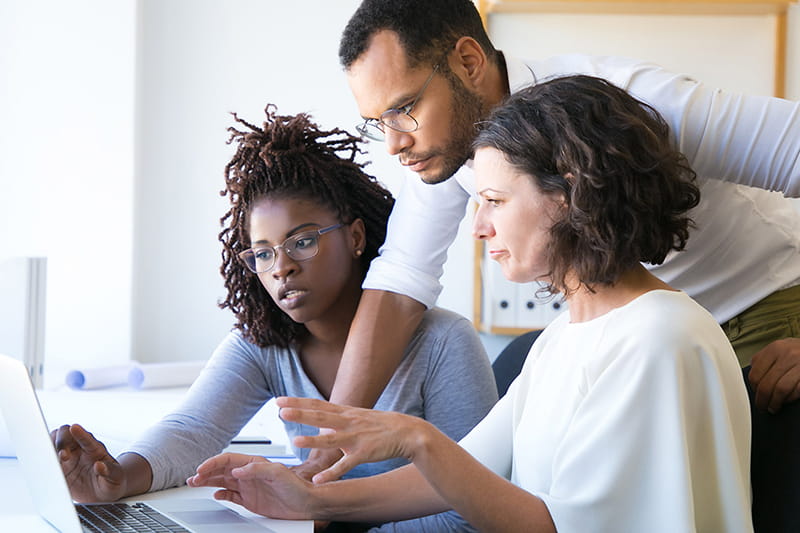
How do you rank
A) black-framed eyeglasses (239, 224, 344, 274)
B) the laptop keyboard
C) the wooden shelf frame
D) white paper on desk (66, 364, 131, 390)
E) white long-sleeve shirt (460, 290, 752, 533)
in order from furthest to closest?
1. the wooden shelf frame
2. white paper on desk (66, 364, 131, 390)
3. black-framed eyeglasses (239, 224, 344, 274)
4. the laptop keyboard
5. white long-sleeve shirt (460, 290, 752, 533)

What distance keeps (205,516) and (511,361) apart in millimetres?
799

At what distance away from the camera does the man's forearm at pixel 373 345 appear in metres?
1.42

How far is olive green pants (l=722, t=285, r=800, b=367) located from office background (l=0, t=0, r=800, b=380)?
128 centimetres

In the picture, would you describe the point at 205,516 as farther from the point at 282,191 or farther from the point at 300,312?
the point at 282,191

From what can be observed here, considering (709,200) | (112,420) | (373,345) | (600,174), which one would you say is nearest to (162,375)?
(112,420)

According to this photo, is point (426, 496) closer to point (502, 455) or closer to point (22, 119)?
point (502, 455)

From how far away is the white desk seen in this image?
1172mm

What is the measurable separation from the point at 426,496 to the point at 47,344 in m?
1.78

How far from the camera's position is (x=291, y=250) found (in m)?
1.44

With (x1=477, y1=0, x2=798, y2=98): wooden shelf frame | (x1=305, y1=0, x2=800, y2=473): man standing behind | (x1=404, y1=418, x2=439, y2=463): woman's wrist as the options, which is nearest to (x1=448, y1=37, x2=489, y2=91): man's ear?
(x1=305, y1=0, x2=800, y2=473): man standing behind

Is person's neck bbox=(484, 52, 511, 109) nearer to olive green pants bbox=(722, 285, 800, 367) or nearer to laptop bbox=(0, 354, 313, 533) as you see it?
olive green pants bbox=(722, 285, 800, 367)

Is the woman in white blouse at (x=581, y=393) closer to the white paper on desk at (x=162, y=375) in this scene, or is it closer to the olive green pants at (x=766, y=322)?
the olive green pants at (x=766, y=322)

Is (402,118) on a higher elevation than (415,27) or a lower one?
lower

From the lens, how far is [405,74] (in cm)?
137
